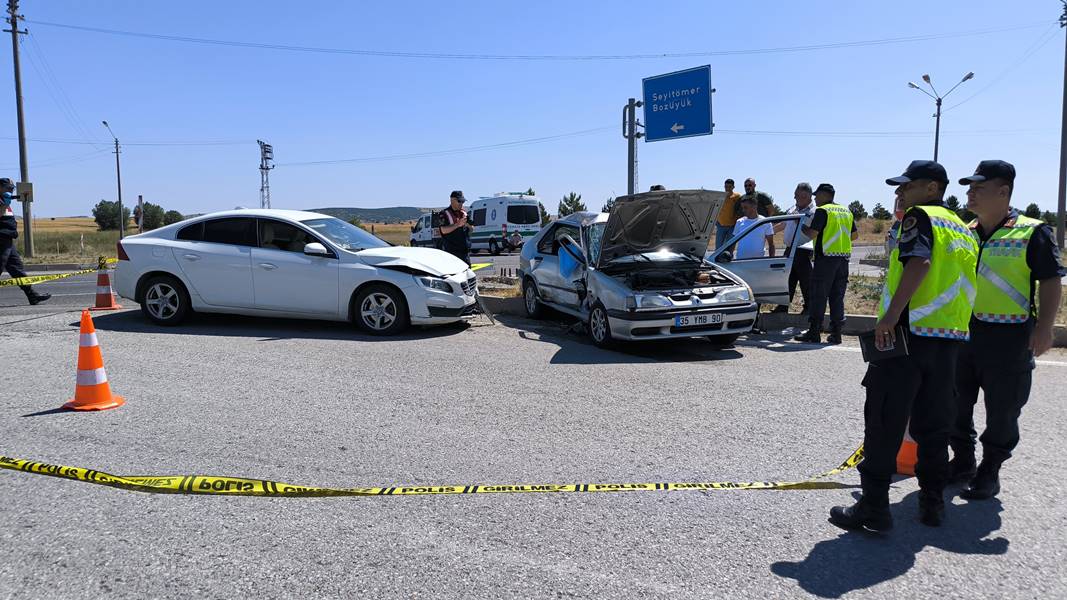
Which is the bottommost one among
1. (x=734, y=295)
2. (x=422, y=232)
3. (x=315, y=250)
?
(x=734, y=295)

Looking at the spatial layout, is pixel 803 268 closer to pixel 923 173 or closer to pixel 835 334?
pixel 835 334

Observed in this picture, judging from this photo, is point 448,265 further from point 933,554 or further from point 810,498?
point 933,554

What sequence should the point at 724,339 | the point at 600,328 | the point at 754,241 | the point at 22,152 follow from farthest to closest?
the point at 22,152 → the point at 754,241 → the point at 724,339 → the point at 600,328

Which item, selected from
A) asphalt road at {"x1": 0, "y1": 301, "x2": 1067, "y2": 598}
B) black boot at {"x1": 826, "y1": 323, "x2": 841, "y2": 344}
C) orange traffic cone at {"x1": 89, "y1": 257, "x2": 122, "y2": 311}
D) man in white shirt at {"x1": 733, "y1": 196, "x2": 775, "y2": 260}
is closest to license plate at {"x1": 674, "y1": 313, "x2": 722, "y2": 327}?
asphalt road at {"x1": 0, "y1": 301, "x2": 1067, "y2": 598}

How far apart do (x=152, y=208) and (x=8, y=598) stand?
77053mm

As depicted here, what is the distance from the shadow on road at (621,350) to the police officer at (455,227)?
7.76 ft

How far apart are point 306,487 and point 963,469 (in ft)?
11.8

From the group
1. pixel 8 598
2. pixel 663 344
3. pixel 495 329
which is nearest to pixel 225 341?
pixel 495 329

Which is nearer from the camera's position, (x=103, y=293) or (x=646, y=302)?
(x=646, y=302)

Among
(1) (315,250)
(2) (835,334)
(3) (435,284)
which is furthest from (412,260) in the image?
(2) (835,334)

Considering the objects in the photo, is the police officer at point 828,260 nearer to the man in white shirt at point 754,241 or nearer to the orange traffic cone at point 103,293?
the man in white shirt at point 754,241

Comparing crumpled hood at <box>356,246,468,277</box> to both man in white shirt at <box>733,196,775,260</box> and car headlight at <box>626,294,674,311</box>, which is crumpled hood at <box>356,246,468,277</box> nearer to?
car headlight at <box>626,294,674,311</box>

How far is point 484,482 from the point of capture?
4.03 meters

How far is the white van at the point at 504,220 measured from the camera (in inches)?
1167
